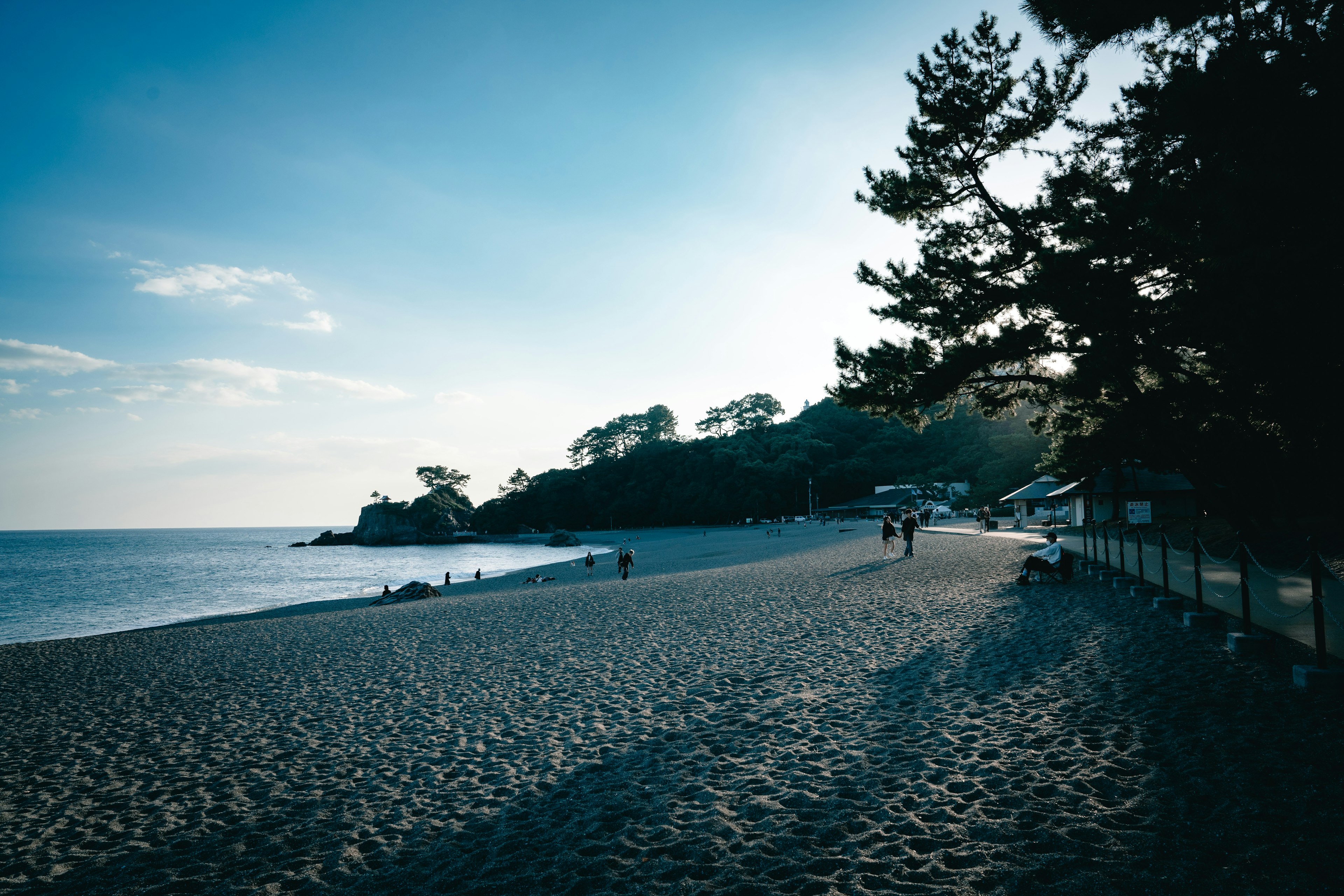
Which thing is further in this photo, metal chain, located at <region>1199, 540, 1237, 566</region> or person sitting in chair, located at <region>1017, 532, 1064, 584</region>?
person sitting in chair, located at <region>1017, 532, 1064, 584</region>

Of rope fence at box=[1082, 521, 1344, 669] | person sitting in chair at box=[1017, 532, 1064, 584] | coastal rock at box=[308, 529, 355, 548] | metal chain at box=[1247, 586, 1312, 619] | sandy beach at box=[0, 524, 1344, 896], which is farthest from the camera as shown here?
coastal rock at box=[308, 529, 355, 548]

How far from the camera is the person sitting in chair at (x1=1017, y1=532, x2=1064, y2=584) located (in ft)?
43.8

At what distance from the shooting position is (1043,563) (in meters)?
13.4

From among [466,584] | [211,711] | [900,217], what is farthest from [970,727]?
[466,584]

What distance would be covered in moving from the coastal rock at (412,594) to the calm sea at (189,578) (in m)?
5.91

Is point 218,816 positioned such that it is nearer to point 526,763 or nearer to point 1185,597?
point 526,763

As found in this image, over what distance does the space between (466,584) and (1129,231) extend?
2696cm

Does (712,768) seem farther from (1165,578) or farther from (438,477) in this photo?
(438,477)

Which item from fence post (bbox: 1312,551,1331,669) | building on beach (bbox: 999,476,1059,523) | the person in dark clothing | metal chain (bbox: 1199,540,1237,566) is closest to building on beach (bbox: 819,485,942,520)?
building on beach (bbox: 999,476,1059,523)

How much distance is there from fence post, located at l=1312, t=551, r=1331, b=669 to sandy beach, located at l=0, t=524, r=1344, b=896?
426 millimetres

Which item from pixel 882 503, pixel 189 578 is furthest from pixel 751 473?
pixel 189 578

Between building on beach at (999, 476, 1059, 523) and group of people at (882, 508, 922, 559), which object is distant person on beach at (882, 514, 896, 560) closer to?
group of people at (882, 508, 922, 559)

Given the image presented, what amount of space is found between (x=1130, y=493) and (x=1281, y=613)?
22.0 meters

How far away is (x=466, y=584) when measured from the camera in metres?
29.2
